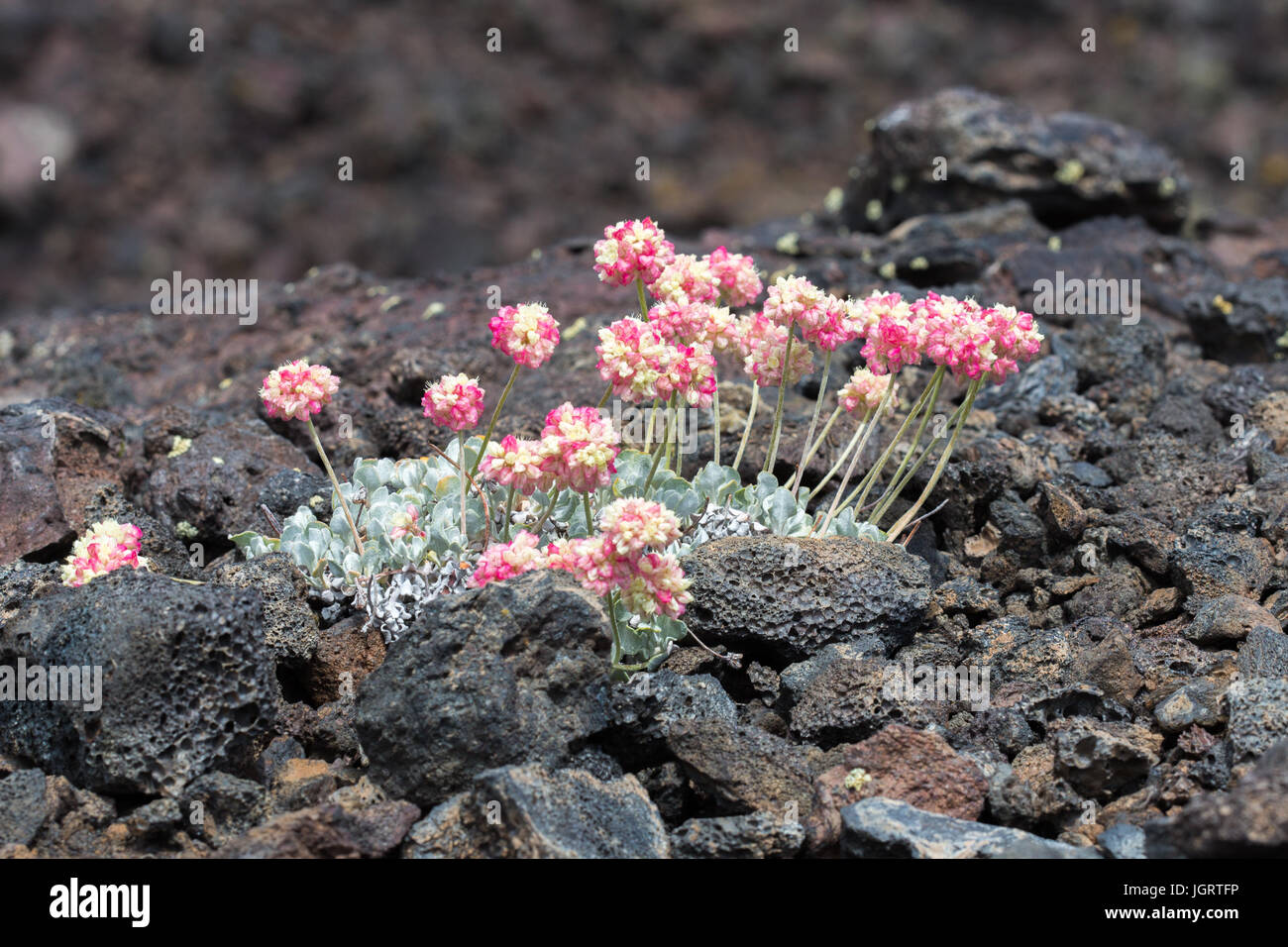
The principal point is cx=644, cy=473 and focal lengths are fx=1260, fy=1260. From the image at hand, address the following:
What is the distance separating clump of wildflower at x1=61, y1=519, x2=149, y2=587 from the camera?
3.80 metres

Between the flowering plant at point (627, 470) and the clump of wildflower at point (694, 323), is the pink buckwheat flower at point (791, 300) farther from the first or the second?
the clump of wildflower at point (694, 323)

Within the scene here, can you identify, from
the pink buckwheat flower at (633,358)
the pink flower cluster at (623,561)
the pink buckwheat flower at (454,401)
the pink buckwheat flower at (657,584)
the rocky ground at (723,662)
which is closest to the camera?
the rocky ground at (723,662)

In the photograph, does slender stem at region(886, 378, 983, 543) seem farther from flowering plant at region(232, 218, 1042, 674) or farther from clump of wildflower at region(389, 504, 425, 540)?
clump of wildflower at region(389, 504, 425, 540)

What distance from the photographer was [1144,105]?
1956 centimetres

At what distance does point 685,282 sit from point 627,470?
69cm

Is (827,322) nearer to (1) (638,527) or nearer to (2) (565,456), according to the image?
(2) (565,456)

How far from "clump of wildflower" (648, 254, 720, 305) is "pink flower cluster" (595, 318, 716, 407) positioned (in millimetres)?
315

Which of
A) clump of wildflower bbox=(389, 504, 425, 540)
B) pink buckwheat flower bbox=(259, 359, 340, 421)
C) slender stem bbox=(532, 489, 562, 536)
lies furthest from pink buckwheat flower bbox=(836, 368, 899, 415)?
pink buckwheat flower bbox=(259, 359, 340, 421)

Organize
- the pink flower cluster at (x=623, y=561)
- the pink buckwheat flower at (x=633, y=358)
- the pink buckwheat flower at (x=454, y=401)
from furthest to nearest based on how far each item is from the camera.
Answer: the pink buckwheat flower at (x=454, y=401) → the pink buckwheat flower at (x=633, y=358) → the pink flower cluster at (x=623, y=561)

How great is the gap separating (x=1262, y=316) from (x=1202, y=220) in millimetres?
2260

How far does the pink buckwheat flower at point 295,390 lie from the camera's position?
396 centimetres

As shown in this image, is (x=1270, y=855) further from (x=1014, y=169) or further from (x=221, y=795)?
(x=1014, y=169)

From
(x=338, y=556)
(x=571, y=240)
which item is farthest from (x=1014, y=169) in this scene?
(x=338, y=556)

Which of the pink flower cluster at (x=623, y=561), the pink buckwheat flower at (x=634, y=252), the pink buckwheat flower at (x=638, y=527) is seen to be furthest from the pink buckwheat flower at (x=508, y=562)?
the pink buckwheat flower at (x=634, y=252)
